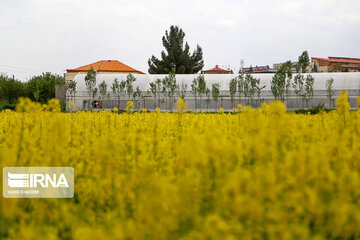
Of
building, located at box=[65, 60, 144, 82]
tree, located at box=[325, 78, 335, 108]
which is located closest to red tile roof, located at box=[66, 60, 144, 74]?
building, located at box=[65, 60, 144, 82]

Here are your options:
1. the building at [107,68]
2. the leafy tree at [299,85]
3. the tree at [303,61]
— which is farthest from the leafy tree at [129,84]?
the building at [107,68]

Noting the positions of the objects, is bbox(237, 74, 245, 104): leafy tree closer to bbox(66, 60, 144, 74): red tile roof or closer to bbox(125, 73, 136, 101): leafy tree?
bbox(125, 73, 136, 101): leafy tree

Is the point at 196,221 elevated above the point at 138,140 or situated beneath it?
situated beneath

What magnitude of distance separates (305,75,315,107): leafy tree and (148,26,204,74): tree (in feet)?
86.3

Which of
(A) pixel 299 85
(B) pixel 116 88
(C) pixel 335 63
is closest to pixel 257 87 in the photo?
(A) pixel 299 85

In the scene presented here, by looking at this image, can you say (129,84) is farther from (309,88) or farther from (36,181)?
(36,181)

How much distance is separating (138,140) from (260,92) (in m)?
31.1

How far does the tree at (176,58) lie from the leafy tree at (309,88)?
86.3ft

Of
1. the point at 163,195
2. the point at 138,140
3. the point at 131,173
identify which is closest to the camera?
the point at 163,195

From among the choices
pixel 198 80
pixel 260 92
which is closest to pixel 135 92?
pixel 198 80

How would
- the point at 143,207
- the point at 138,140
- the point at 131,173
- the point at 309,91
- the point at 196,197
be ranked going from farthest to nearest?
1. the point at 309,91
2. the point at 138,140
3. the point at 131,173
4. the point at 196,197
5. the point at 143,207

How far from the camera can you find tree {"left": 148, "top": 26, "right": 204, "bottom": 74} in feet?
191

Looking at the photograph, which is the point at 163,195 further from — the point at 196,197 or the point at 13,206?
the point at 13,206

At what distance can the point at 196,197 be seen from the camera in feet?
9.44
